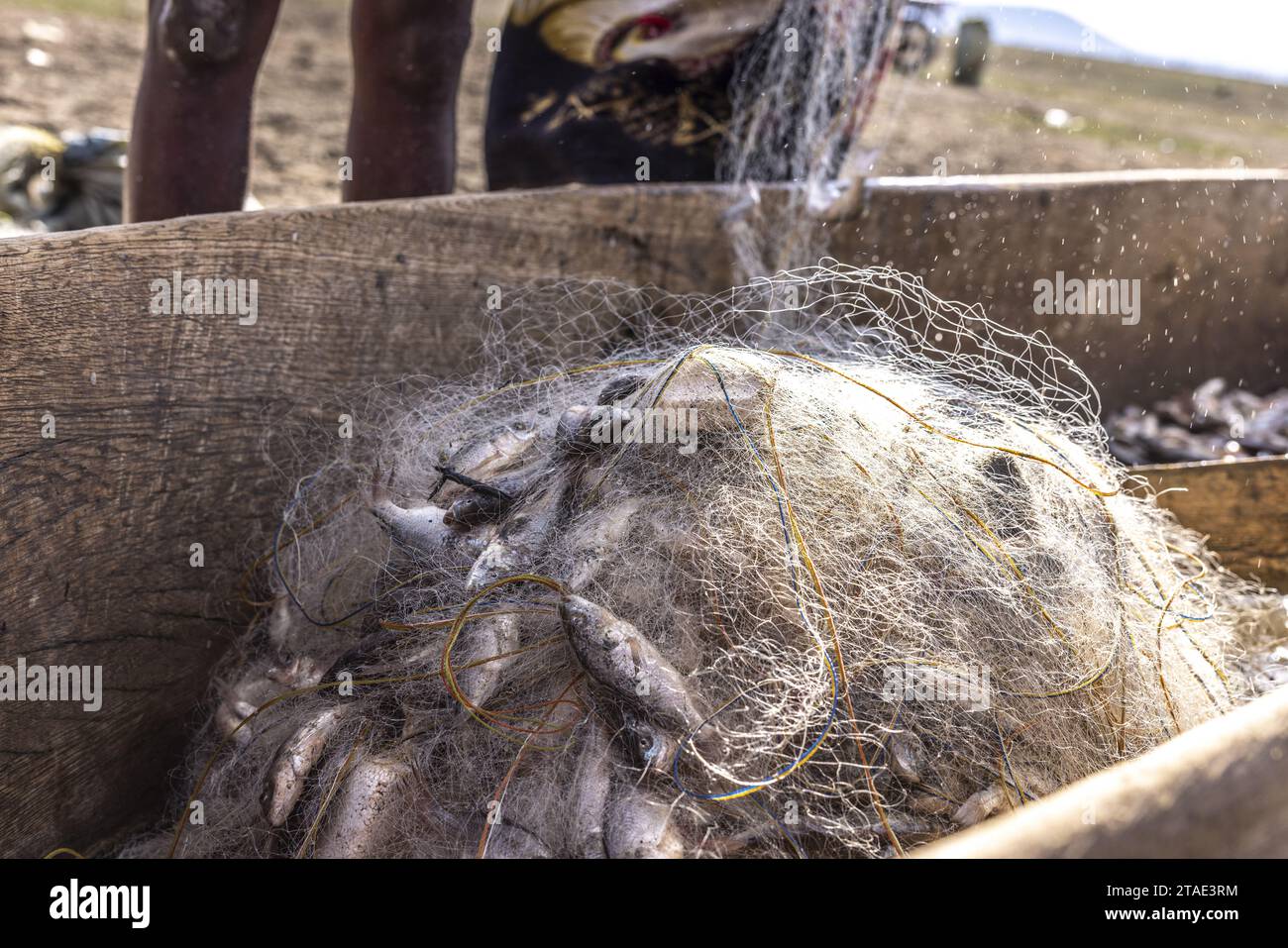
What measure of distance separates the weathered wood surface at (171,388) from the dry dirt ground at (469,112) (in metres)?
1.39

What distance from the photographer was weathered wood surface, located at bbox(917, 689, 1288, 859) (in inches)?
32.7

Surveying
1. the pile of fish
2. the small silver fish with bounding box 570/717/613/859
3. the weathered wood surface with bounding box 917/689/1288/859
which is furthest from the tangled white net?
the pile of fish

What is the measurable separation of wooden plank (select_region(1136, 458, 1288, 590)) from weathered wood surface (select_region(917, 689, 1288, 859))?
67.7 inches

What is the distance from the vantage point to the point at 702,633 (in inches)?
62.9

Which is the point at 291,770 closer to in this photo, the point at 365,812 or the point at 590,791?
the point at 365,812

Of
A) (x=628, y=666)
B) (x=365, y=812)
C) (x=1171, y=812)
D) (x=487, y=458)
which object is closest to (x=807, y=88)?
(x=487, y=458)

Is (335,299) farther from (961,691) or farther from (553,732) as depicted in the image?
(961,691)

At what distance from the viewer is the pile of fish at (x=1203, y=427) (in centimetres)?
318

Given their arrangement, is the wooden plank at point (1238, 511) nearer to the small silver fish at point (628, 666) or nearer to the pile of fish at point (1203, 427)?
the pile of fish at point (1203, 427)

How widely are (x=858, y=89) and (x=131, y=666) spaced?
2.56 meters

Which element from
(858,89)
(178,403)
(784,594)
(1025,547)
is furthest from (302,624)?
(858,89)

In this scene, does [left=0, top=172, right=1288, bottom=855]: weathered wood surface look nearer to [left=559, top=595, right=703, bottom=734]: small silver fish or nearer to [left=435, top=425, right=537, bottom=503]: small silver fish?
[left=435, top=425, right=537, bottom=503]: small silver fish

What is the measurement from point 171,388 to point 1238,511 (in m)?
2.40

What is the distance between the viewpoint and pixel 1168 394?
11.2 ft
